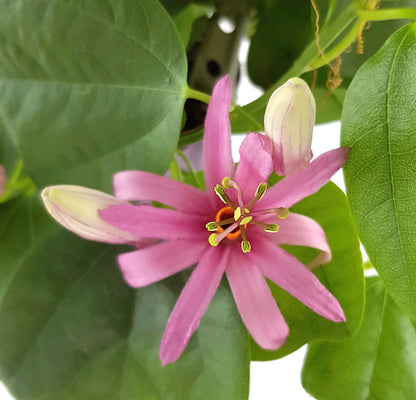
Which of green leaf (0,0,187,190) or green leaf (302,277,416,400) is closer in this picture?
green leaf (0,0,187,190)

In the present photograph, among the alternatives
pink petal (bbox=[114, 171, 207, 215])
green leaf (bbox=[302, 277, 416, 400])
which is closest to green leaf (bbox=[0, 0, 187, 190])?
pink petal (bbox=[114, 171, 207, 215])

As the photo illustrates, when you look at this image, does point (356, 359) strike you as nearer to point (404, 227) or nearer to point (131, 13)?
point (404, 227)

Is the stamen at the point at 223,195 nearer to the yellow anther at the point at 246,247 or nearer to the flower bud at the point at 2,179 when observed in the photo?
the yellow anther at the point at 246,247

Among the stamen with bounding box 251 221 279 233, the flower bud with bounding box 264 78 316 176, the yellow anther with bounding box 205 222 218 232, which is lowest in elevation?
the yellow anther with bounding box 205 222 218 232

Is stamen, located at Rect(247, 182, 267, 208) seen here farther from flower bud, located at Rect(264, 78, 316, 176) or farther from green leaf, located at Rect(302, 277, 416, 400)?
green leaf, located at Rect(302, 277, 416, 400)

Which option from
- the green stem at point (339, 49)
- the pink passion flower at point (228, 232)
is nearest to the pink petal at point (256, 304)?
the pink passion flower at point (228, 232)

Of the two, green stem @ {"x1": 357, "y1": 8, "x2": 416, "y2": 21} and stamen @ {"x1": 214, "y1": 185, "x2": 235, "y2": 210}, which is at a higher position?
green stem @ {"x1": 357, "y1": 8, "x2": 416, "y2": 21}

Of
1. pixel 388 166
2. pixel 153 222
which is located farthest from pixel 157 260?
pixel 388 166

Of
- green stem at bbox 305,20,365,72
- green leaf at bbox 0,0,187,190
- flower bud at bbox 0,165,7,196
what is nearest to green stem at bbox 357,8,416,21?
green stem at bbox 305,20,365,72

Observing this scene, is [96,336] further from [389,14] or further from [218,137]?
[389,14]
